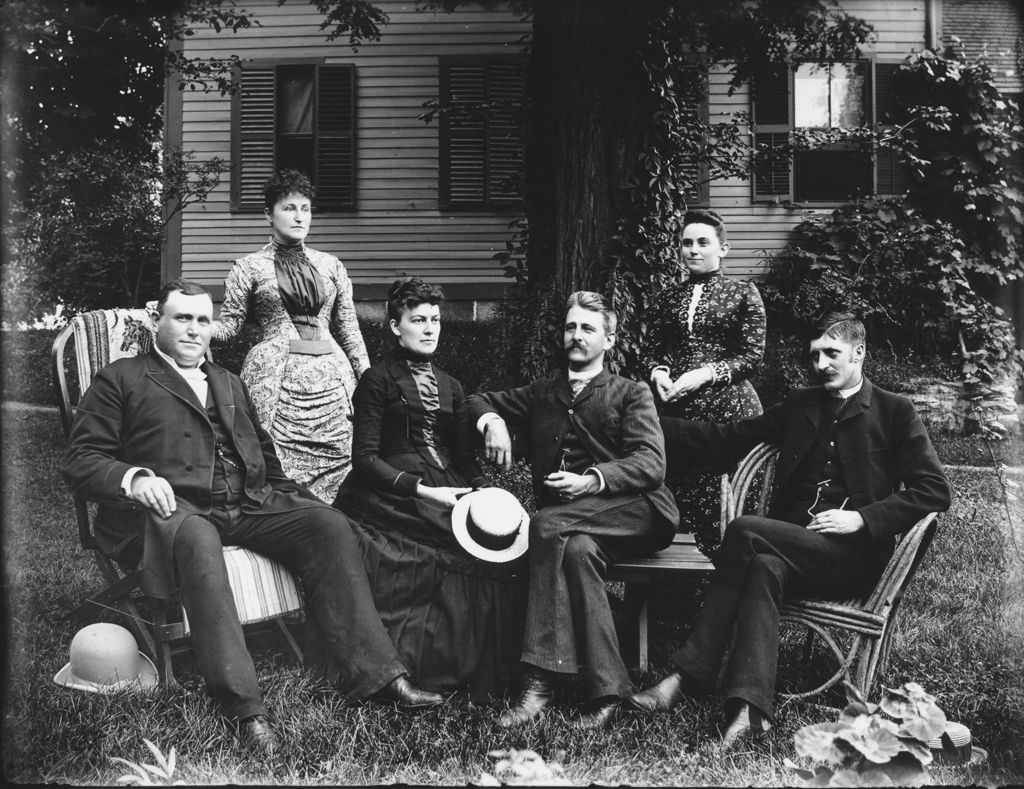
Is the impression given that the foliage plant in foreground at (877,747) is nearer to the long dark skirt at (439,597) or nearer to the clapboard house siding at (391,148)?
the long dark skirt at (439,597)

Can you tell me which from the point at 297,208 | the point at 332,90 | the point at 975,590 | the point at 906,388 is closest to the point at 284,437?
the point at 297,208

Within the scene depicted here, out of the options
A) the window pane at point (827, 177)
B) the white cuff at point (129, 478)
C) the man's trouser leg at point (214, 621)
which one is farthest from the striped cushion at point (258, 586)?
the window pane at point (827, 177)

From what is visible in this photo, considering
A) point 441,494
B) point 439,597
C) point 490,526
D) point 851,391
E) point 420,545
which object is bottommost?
point 439,597

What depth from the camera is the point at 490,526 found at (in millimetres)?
3756

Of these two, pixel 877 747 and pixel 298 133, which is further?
pixel 298 133

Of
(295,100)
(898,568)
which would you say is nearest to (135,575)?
(898,568)

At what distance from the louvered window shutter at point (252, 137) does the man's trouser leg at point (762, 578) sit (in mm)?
9143

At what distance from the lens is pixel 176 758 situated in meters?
3.10

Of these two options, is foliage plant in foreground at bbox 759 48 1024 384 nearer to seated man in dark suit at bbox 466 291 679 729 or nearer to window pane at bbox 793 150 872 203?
window pane at bbox 793 150 872 203

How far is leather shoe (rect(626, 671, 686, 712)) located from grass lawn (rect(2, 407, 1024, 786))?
45 mm

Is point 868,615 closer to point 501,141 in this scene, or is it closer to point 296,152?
point 501,141

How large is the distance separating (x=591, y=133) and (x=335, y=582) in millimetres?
2902

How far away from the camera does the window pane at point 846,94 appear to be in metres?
10.8

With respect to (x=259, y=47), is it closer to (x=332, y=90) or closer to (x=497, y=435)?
(x=332, y=90)
